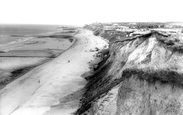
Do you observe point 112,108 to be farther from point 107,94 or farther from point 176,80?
point 176,80

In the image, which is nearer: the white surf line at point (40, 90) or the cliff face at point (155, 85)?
the cliff face at point (155, 85)

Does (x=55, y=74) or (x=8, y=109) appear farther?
(x=55, y=74)

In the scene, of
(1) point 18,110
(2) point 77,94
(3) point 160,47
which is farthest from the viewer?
(2) point 77,94

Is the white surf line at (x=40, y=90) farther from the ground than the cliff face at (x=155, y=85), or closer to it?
closer to it

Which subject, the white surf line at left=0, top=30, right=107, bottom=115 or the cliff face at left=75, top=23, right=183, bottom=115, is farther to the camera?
the white surf line at left=0, top=30, right=107, bottom=115

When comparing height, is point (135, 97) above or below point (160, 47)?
below

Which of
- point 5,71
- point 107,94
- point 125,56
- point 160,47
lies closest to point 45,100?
point 107,94

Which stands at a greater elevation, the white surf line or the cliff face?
the cliff face

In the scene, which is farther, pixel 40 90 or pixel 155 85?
pixel 40 90

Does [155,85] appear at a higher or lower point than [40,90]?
higher

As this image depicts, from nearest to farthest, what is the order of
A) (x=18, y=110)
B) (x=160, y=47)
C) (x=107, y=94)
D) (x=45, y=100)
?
(x=160, y=47) → (x=107, y=94) → (x=18, y=110) → (x=45, y=100)

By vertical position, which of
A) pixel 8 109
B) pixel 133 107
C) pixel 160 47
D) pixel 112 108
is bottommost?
pixel 8 109
